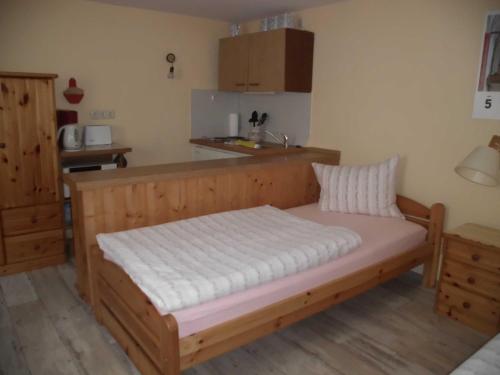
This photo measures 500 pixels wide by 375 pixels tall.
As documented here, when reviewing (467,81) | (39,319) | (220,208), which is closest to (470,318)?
(467,81)

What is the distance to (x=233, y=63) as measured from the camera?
14.1 feet

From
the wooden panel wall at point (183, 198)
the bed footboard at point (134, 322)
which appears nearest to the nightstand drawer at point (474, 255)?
the wooden panel wall at point (183, 198)

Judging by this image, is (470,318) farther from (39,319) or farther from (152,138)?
(152,138)

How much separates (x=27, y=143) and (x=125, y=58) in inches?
54.6

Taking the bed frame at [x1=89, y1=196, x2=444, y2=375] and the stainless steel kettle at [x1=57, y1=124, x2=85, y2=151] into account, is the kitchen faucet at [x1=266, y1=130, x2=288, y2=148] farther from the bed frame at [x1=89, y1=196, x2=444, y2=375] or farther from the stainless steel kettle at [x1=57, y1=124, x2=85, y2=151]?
the stainless steel kettle at [x1=57, y1=124, x2=85, y2=151]

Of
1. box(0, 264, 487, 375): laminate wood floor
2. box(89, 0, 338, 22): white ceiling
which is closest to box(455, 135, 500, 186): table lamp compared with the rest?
box(0, 264, 487, 375): laminate wood floor

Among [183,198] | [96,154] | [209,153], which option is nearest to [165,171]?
[183,198]

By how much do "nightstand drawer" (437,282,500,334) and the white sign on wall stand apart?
1.18 metres

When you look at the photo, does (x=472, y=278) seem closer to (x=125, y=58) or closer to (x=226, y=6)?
(x=226, y=6)

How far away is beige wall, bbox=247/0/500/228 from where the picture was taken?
277 centimetres

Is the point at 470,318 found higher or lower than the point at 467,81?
lower

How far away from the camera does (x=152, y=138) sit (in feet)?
14.1

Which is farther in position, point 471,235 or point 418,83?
point 418,83

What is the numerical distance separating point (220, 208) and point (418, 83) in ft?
5.87
